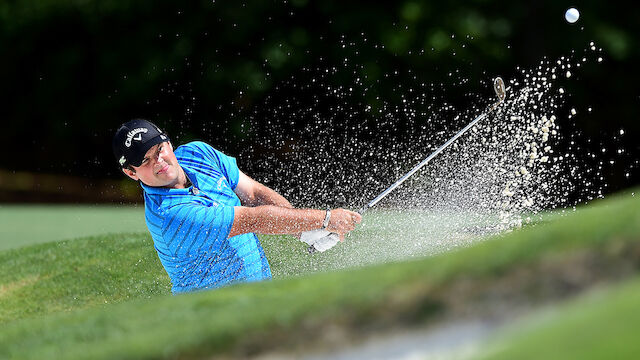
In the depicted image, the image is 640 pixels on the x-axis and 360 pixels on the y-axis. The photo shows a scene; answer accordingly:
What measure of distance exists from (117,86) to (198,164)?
1102 centimetres

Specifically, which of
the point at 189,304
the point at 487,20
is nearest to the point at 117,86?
the point at 487,20

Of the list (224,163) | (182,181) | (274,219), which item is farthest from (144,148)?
(274,219)

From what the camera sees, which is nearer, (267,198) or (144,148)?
(144,148)

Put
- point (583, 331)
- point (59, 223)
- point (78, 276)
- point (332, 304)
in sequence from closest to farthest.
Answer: point (583, 331) < point (332, 304) < point (78, 276) < point (59, 223)

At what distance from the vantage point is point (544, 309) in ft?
9.04

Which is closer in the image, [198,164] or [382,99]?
[198,164]

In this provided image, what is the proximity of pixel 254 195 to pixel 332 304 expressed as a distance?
3.11 metres

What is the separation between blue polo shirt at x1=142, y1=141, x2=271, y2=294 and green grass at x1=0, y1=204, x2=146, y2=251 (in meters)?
4.01

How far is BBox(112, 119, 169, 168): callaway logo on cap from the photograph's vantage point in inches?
208

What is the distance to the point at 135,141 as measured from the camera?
5289 mm

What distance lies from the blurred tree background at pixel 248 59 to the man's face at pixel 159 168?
9.67m

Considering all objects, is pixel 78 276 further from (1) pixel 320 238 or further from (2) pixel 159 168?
(1) pixel 320 238

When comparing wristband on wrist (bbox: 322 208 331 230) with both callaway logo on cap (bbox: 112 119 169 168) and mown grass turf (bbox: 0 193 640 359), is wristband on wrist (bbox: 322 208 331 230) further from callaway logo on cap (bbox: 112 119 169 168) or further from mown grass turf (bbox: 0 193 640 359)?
mown grass turf (bbox: 0 193 640 359)

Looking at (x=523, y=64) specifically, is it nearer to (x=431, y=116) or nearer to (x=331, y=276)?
(x=431, y=116)
